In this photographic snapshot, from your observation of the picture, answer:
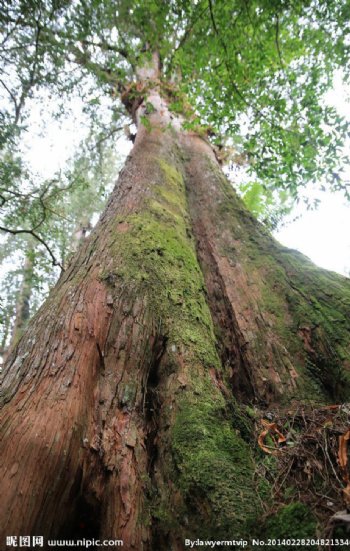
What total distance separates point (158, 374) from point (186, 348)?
0.25 metres

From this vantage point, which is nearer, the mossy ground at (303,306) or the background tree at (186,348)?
the background tree at (186,348)

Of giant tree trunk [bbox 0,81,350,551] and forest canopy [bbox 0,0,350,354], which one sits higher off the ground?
forest canopy [bbox 0,0,350,354]

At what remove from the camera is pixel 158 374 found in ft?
6.82

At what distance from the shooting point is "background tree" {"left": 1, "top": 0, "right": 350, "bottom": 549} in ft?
4.69

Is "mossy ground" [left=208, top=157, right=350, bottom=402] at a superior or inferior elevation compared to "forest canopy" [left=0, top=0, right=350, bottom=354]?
inferior

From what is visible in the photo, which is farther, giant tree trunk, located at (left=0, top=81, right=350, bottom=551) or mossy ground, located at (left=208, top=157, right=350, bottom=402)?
mossy ground, located at (left=208, top=157, right=350, bottom=402)

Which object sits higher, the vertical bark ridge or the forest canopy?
the forest canopy

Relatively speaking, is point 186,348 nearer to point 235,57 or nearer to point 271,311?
point 271,311

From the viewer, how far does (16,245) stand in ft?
49.8

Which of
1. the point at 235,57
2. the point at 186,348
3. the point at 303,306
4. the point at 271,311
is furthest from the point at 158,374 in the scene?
the point at 235,57

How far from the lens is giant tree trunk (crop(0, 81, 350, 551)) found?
1430 millimetres

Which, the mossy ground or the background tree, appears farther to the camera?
the mossy ground

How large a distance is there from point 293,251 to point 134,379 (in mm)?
2149

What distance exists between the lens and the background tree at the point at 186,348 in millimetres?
1430
